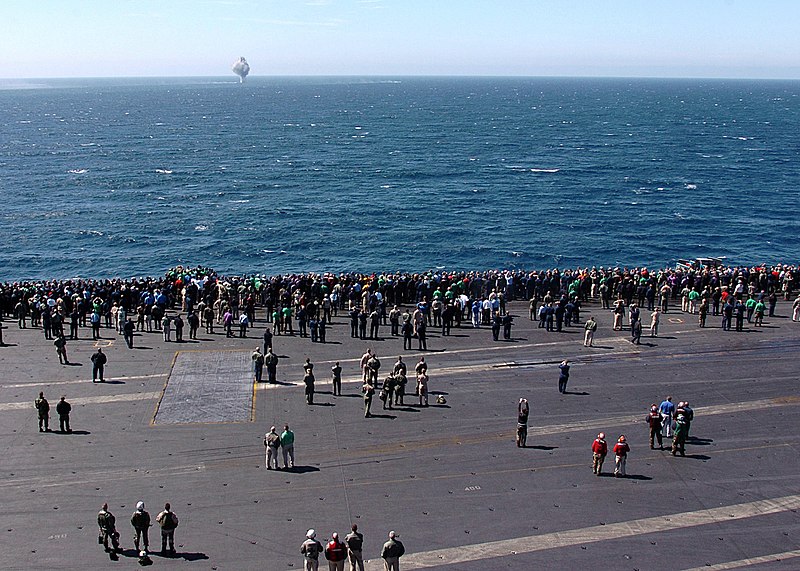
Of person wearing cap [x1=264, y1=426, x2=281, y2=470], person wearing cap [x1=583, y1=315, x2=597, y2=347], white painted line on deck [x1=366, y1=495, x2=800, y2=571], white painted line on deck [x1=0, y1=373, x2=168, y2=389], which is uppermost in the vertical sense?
person wearing cap [x1=583, y1=315, x2=597, y2=347]

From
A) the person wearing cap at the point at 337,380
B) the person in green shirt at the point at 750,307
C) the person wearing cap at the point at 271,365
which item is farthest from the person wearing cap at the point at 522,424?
the person in green shirt at the point at 750,307

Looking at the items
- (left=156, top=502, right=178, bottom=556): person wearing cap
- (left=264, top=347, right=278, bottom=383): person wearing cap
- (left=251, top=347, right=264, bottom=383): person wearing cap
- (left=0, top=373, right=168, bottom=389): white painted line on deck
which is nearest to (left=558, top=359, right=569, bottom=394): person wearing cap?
(left=264, top=347, right=278, bottom=383): person wearing cap

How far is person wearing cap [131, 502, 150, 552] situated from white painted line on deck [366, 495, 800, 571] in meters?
4.73

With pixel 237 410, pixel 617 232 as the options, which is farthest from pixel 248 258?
pixel 237 410

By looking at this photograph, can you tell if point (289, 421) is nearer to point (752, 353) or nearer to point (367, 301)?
point (367, 301)

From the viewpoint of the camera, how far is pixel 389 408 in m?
26.5

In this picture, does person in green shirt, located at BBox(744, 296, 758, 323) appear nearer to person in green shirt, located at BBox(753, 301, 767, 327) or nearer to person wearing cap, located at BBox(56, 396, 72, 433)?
person in green shirt, located at BBox(753, 301, 767, 327)

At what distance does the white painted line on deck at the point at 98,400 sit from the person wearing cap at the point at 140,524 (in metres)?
9.58

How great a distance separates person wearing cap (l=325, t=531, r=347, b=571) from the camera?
16.3 meters

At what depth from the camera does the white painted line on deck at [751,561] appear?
17469 mm

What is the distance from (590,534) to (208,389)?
1411cm

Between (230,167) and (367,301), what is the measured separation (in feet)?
292

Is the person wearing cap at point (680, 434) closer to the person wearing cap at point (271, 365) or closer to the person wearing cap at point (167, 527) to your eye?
the person wearing cap at point (271, 365)

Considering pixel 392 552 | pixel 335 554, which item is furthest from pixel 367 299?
pixel 392 552
